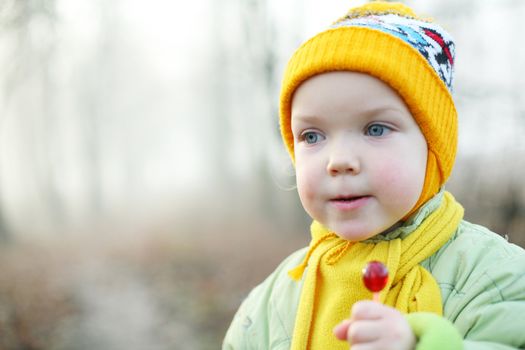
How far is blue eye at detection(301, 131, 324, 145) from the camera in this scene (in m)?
1.35

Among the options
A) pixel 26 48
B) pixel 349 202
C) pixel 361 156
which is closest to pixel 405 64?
pixel 361 156

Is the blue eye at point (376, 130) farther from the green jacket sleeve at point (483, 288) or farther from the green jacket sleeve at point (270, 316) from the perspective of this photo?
the green jacket sleeve at point (270, 316)

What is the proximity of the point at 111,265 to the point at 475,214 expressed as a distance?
4.26 meters

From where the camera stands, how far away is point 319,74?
4.33 ft

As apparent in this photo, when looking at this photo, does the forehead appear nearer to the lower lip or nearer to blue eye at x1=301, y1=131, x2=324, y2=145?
blue eye at x1=301, y1=131, x2=324, y2=145

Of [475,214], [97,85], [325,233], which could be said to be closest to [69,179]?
[97,85]

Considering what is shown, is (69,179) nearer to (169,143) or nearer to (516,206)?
(169,143)

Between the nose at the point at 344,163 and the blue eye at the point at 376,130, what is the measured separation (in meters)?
0.08

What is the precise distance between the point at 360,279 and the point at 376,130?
380mm

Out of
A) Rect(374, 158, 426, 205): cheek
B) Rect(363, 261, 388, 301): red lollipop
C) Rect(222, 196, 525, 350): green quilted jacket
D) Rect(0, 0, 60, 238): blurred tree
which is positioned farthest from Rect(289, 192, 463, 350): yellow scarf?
Rect(0, 0, 60, 238): blurred tree

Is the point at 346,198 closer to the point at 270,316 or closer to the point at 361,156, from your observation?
the point at 361,156

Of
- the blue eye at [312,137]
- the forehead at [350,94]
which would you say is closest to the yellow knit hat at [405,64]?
the forehead at [350,94]

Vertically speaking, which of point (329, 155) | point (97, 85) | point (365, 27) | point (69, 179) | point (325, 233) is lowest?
point (325, 233)

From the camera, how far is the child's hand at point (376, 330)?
3.28ft
